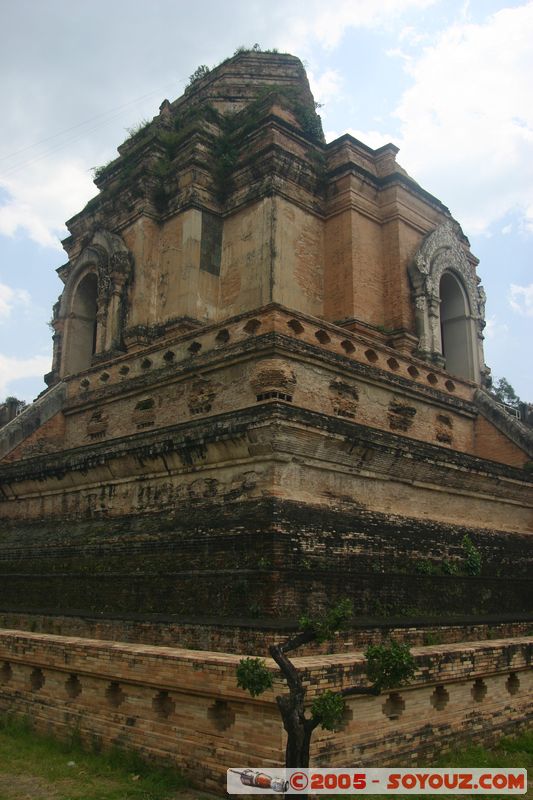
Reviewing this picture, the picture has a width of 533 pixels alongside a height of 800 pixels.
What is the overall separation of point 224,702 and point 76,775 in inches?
66.8

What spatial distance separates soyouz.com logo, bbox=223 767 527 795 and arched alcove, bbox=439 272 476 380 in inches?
433

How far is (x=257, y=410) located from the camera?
9500 millimetres

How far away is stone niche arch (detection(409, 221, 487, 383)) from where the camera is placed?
16.0 meters

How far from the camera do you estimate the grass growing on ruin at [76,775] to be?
6.82 meters

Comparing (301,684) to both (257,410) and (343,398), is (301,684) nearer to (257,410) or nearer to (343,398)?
(257,410)

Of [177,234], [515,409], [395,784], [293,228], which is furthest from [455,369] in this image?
[395,784]

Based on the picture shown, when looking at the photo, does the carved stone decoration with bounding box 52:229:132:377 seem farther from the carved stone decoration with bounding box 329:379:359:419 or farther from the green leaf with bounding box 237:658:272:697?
the green leaf with bounding box 237:658:272:697

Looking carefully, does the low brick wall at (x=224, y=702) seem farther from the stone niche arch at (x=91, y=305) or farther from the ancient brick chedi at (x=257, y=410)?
the stone niche arch at (x=91, y=305)

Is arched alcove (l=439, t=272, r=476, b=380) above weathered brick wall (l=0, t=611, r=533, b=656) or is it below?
above

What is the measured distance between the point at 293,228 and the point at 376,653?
10.8 m

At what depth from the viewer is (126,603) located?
10078 mm

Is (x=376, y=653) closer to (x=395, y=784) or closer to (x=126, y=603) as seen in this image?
(x=395, y=784)

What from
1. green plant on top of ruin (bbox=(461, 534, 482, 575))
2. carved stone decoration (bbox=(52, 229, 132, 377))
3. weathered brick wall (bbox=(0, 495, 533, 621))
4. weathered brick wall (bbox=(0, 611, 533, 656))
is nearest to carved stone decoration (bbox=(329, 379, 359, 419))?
weathered brick wall (bbox=(0, 495, 533, 621))

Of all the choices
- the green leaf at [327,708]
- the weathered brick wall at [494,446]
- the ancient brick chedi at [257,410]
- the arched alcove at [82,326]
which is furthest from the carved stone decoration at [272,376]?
the arched alcove at [82,326]
